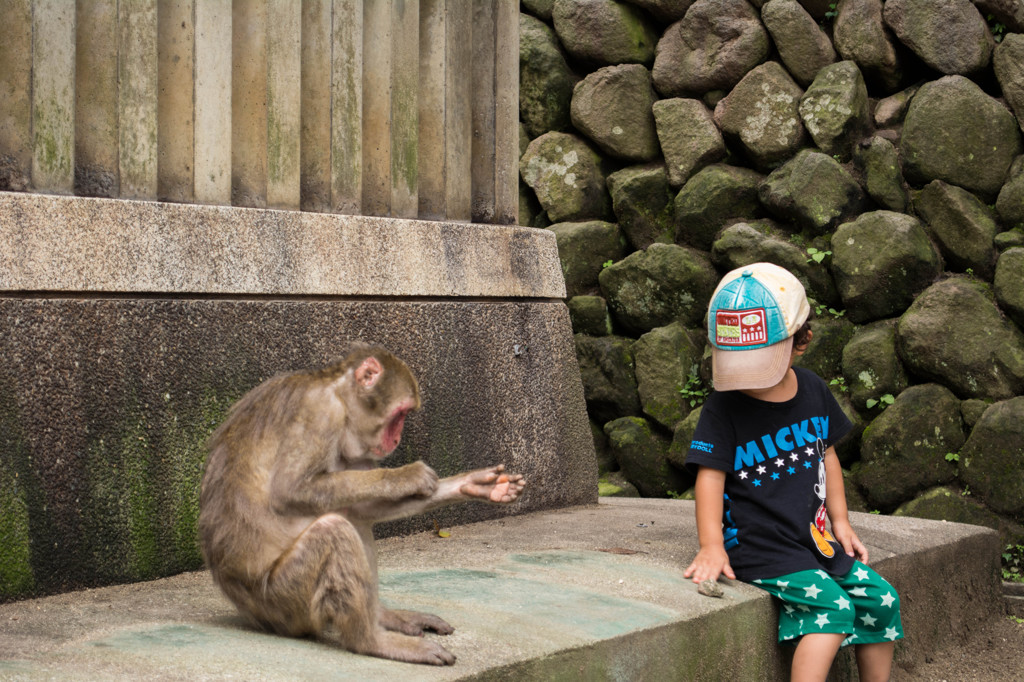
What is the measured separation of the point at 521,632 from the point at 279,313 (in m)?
1.44

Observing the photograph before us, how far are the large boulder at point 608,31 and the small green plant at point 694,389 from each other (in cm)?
177

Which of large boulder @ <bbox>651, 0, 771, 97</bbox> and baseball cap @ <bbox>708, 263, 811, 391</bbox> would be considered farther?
large boulder @ <bbox>651, 0, 771, 97</bbox>

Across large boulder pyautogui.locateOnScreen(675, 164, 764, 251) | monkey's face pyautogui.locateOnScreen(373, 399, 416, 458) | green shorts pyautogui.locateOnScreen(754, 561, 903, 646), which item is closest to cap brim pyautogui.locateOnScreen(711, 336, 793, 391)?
green shorts pyautogui.locateOnScreen(754, 561, 903, 646)

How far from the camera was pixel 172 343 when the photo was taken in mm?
3184

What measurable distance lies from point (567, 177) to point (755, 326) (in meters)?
3.12

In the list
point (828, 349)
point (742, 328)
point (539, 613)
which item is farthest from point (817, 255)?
point (539, 613)

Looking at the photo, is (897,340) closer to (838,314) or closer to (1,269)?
(838,314)

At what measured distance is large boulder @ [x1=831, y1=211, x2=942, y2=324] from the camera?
500 cm

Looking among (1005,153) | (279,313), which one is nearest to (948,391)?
(1005,153)

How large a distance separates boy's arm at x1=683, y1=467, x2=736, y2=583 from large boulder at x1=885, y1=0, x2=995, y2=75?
2.93 m

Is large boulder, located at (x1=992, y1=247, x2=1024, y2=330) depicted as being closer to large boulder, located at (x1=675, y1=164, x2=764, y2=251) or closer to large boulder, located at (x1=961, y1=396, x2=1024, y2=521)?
large boulder, located at (x1=961, y1=396, x2=1024, y2=521)

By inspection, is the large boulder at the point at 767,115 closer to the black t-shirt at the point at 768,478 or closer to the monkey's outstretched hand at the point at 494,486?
the black t-shirt at the point at 768,478

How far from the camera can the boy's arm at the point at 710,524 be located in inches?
125

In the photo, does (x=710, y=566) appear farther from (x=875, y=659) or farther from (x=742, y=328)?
(x=742, y=328)
